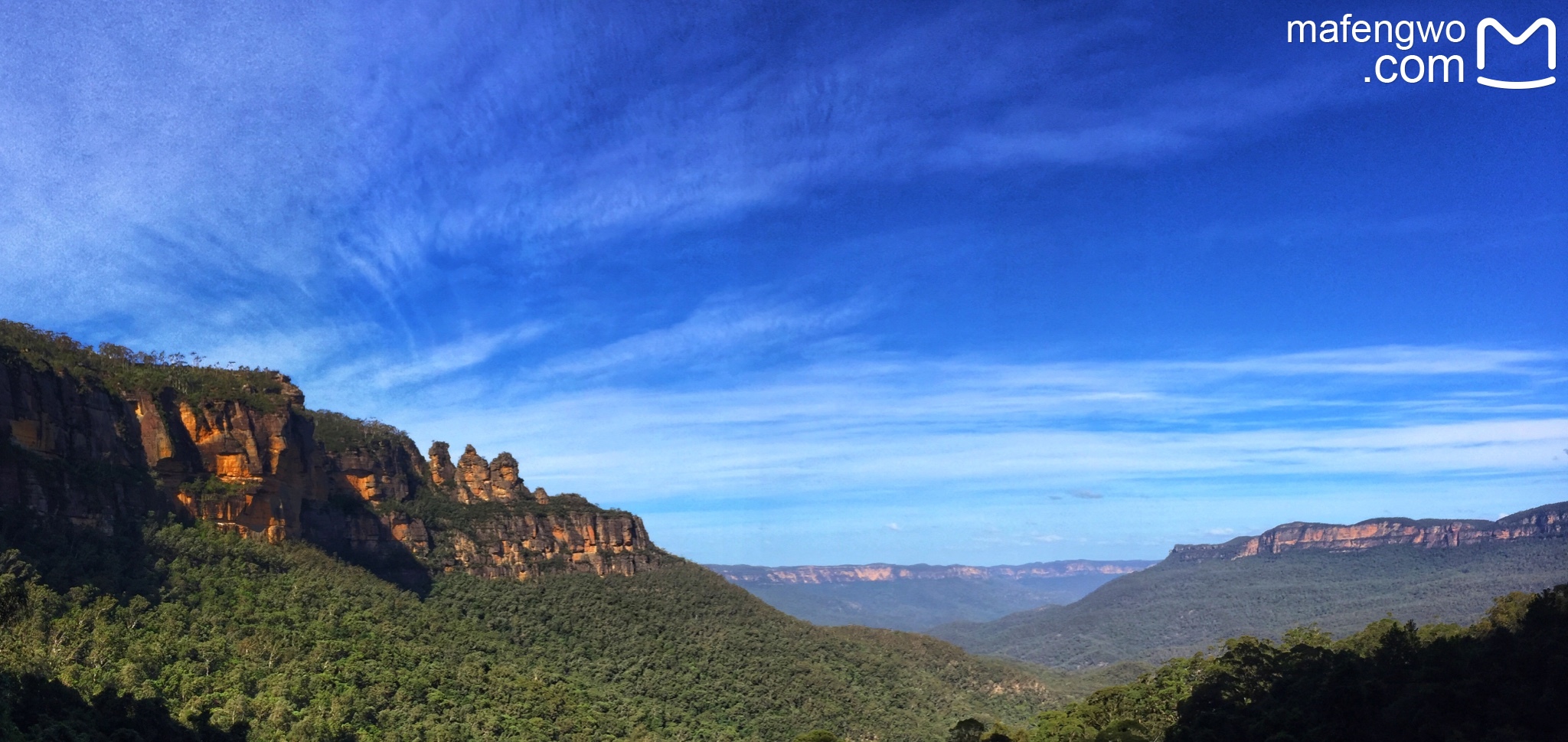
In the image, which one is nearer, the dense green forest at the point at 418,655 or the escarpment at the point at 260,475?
the dense green forest at the point at 418,655

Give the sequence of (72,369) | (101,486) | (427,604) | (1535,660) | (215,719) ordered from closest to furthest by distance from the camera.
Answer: (1535,660) → (215,719) → (101,486) → (72,369) → (427,604)

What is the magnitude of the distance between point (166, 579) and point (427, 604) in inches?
1516

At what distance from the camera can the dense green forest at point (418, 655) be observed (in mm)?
49281

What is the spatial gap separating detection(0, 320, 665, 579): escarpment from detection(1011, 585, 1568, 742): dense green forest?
7026 cm

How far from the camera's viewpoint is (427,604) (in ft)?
332

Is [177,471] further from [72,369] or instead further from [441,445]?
[441,445]

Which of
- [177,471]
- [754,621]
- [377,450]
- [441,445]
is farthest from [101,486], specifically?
[754,621]

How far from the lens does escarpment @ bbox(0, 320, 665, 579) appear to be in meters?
65.4

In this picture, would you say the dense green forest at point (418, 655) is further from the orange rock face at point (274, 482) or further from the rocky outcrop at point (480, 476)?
the rocky outcrop at point (480, 476)

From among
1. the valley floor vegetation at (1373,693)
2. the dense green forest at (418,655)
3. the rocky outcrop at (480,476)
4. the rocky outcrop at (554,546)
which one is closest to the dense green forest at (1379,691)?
the valley floor vegetation at (1373,693)

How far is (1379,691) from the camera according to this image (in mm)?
43406

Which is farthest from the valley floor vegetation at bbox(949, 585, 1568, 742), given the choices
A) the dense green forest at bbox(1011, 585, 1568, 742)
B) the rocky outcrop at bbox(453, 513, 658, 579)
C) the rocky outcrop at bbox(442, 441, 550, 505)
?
the rocky outcrop at bbox(442, 441, 550, 505)

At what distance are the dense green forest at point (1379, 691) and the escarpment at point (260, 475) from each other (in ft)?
231

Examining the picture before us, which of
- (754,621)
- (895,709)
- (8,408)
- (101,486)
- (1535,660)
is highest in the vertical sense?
(8,408)
